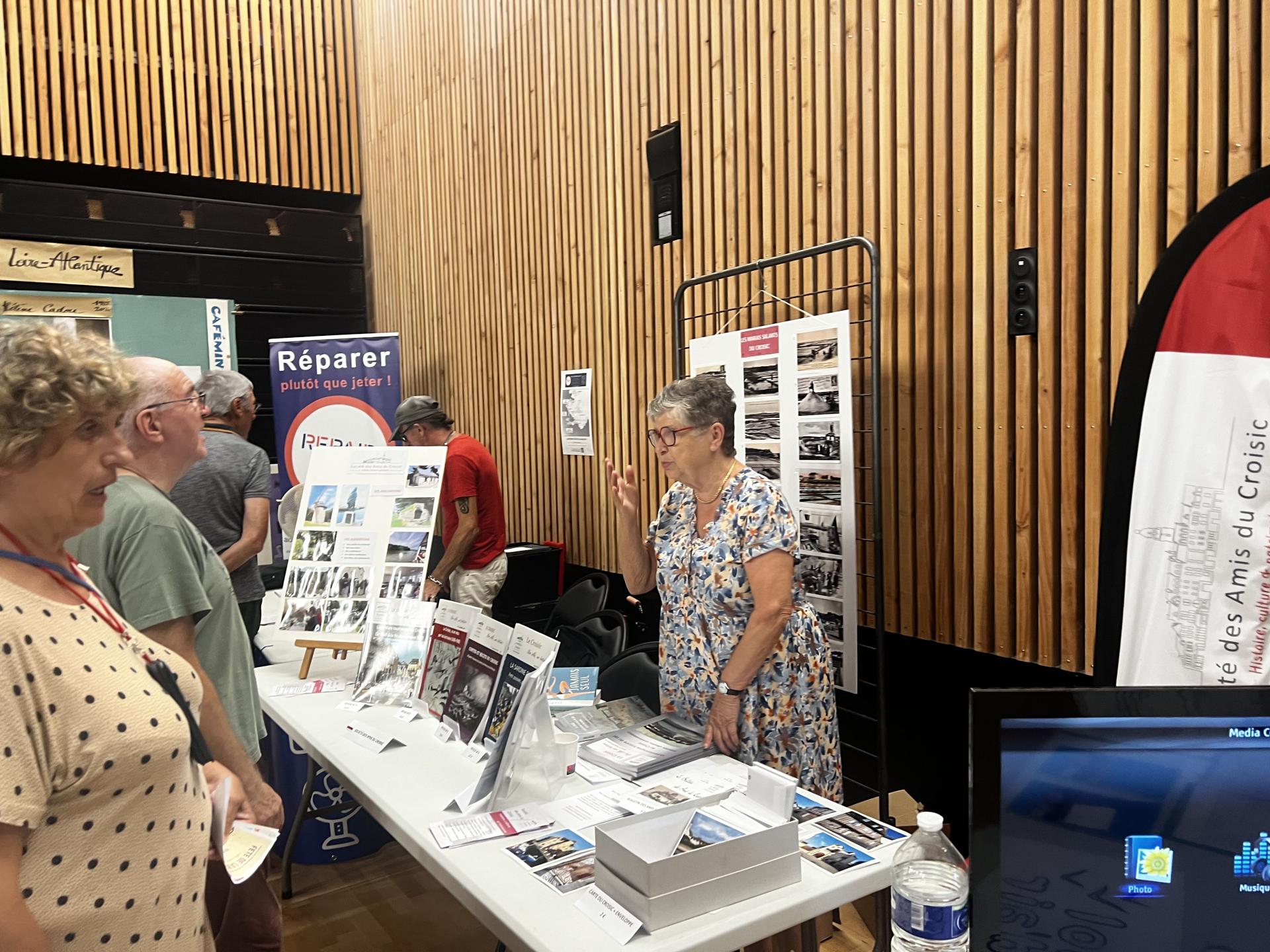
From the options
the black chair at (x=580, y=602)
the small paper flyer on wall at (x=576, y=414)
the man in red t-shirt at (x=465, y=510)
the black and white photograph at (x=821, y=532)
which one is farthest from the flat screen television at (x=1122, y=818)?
the small paper flyer on wall at (x=576, y=414)

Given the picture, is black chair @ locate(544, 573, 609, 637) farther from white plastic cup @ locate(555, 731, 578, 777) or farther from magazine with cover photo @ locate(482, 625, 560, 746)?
white plastic cup @ locate(555, 731, 578, 777)

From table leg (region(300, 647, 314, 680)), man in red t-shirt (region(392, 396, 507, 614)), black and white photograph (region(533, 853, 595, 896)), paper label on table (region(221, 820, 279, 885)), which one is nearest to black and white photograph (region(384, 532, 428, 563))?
table leg (region(300, 647, 314, 680))

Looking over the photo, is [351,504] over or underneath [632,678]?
over

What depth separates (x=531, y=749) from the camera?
216 cm

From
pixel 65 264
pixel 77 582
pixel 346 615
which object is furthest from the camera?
pixel 65 264

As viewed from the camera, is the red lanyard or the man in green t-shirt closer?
the red lanyard

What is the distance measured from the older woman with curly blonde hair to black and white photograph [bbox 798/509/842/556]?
224 centimetres

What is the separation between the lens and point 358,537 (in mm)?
3670

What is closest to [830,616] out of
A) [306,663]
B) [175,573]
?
[306,663]

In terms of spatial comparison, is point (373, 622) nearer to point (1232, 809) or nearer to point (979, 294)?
point (979, 294)

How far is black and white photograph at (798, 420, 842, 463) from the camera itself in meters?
3.17

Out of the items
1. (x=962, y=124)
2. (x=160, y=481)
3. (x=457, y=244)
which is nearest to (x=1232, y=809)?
(x=160, y=481)

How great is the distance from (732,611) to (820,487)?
0.86 m

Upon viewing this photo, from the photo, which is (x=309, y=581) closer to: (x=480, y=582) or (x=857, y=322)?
(x=480, y=582)
